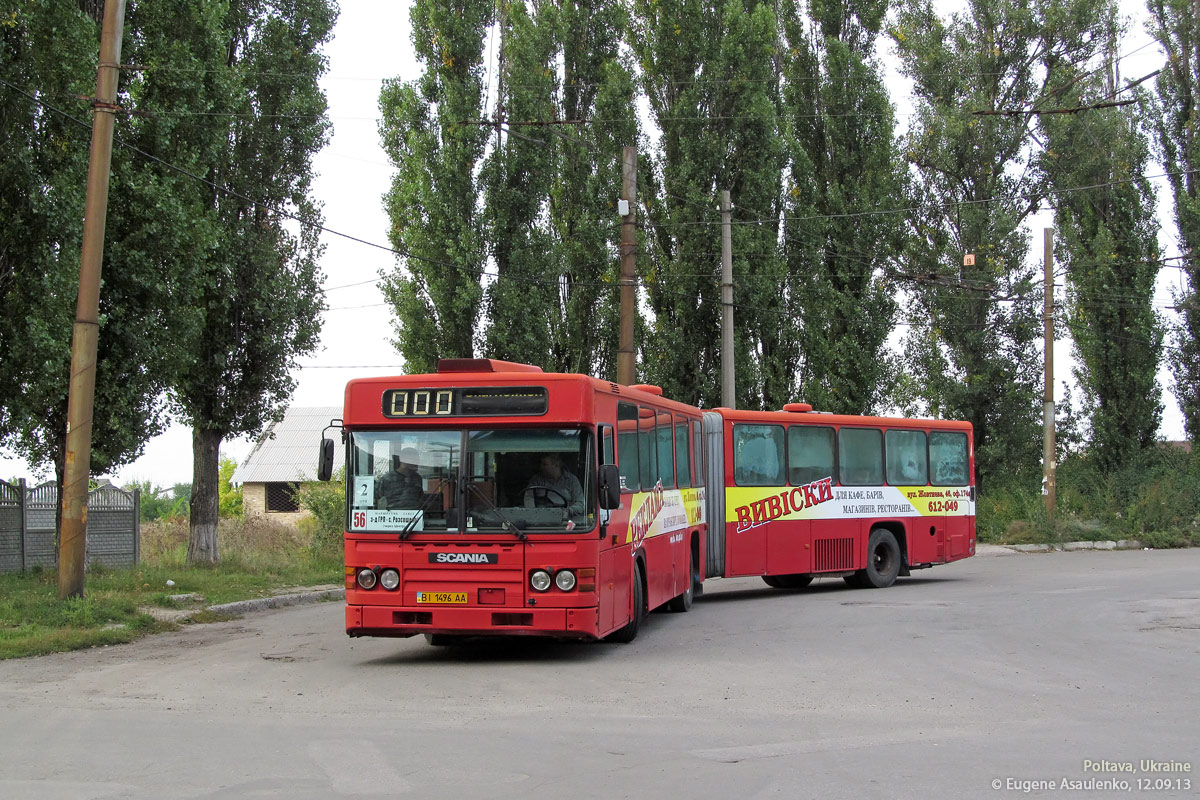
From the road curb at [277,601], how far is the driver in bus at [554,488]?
25.6 feet

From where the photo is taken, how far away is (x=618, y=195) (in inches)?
1206

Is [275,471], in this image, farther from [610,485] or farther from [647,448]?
[610,485]

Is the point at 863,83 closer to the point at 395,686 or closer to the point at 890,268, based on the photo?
the point at 890,268

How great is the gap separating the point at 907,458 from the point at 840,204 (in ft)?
43.8

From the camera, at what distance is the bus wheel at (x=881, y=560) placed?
68.1 ft

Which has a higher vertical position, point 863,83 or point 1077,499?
point 863,83

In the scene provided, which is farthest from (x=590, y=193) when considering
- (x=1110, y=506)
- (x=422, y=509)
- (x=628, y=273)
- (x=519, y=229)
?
(x=422, y=509)

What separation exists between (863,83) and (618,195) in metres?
8.30

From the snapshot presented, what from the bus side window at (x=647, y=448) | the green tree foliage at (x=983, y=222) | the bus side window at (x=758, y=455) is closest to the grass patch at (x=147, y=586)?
the bus side window at (x=647, y=448)

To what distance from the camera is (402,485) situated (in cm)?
1173

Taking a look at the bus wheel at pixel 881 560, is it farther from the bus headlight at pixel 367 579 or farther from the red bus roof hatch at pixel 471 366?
the bus headlight at pixel 367 579

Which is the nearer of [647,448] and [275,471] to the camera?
[647,448]

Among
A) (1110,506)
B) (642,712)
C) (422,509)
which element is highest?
(422,509)

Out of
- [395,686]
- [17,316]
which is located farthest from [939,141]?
[395,686]
